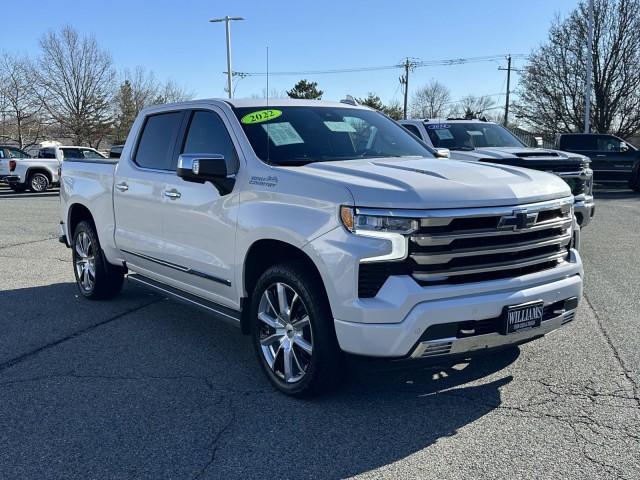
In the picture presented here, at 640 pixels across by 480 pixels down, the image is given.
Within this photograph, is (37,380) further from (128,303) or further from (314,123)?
(314,123)

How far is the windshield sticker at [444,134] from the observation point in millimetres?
10972

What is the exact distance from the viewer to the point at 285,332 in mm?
4094

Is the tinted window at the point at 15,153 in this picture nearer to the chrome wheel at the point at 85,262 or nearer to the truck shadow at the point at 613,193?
the chrome wheel at the point at 85,262

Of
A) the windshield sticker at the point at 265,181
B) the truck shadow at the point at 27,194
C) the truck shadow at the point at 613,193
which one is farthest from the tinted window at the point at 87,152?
the windshield sticker at the point at 265,181

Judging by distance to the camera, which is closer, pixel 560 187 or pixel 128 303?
pixel 560 187

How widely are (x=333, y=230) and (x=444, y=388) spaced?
1452 millimetres

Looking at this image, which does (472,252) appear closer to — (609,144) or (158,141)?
(158,141)

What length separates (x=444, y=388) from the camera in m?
4.22

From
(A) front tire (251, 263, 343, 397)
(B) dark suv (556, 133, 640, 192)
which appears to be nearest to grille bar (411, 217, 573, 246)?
(A) front tire (251, 263, 343, 397)

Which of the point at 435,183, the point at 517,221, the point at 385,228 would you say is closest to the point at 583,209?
the point at 517,221

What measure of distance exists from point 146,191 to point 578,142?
61.2 feet

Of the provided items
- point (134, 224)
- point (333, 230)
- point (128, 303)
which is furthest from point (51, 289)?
point (333, 230)

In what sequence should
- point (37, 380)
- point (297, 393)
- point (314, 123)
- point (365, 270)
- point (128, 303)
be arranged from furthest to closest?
1. point (128, 303)
2. point (314, 123)
3. point (37, 380)
4. point (297, 393)
5. point (365, 270)

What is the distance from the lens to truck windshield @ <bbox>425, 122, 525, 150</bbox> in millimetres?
10812
